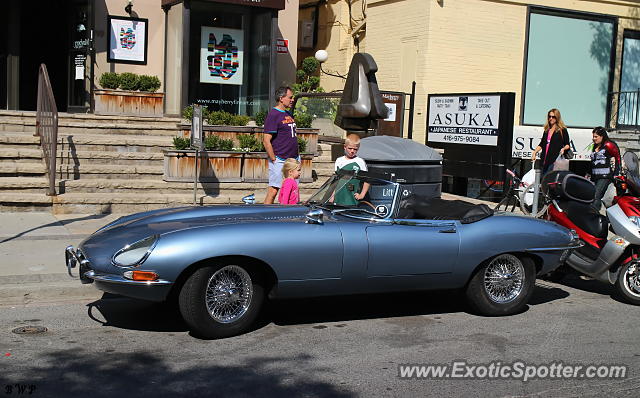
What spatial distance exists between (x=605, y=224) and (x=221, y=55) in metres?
9.60

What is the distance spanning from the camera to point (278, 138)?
9.90 metres

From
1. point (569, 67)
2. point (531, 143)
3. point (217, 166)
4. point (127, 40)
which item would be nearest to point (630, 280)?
point (217, 166)

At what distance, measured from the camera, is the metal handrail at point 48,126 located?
1109 cm

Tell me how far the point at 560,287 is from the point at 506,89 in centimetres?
988

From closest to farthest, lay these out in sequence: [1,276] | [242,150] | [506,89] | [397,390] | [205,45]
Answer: [397,390], [1,276], [242,150], [205,45], [506,89]

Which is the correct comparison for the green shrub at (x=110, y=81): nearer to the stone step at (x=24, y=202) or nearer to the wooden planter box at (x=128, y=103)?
the wooden planter box at (x=128, y=103)

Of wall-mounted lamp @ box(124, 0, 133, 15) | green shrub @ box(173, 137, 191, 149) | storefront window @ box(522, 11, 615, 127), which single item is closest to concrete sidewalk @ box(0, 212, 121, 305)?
green shrub @ box(173, 137, 191, 149)

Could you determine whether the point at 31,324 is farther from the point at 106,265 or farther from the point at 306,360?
the point at 306,360

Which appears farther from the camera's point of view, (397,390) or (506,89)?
(506,89)

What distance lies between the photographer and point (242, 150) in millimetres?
12789

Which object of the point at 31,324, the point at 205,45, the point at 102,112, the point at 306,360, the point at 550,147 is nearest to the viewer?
the point at 306,360

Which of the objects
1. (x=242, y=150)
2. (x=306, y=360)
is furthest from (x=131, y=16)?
(x=306, y=360)

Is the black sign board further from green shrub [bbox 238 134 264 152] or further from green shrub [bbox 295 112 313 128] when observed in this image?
green shrub [bbox 238 134 264 152]

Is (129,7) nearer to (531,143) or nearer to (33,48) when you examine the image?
(33,48)
